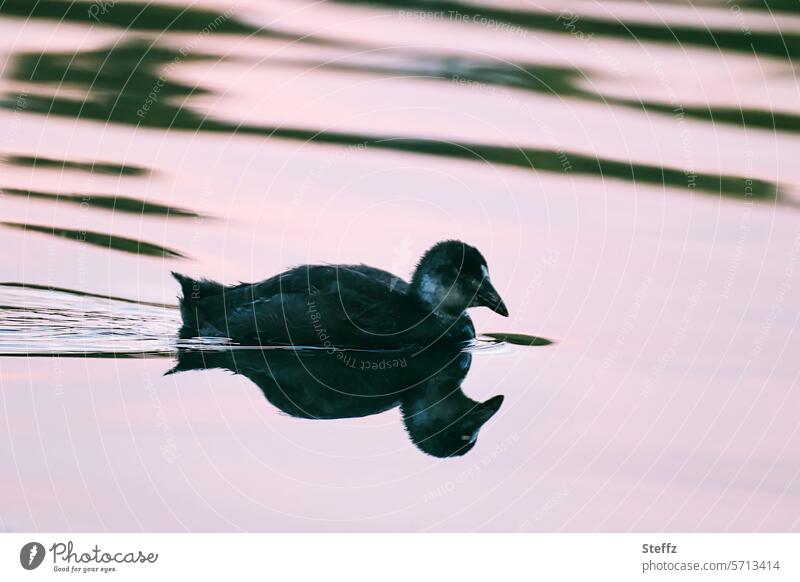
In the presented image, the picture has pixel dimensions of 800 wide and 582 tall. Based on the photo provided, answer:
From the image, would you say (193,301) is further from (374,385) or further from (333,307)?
(374,385)

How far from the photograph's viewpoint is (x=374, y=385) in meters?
8.58

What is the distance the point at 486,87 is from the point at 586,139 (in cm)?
98

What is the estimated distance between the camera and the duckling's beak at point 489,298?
9.66m

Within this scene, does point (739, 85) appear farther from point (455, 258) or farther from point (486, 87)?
point (455, 258)

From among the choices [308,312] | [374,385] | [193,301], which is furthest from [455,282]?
[193,301]

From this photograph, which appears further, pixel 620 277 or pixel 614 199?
pixel 614 199

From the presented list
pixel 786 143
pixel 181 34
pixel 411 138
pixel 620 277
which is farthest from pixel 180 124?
pixel 786 143

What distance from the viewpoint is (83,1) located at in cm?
1277

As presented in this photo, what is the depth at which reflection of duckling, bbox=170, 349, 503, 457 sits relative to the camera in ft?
26.4

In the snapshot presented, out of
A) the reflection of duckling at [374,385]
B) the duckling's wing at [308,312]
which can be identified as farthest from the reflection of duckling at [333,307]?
the reflection of duckling at [374,385]

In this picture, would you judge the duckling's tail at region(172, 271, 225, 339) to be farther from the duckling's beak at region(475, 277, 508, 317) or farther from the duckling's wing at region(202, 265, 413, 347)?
the duckling's beak at region(475, 277, 508, 317)

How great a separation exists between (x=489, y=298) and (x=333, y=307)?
1065 millimetres

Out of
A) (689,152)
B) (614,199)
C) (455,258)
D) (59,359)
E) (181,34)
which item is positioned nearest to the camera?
(59,359)

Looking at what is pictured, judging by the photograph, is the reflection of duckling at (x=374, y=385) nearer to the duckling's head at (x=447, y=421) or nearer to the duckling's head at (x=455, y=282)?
the duckling's head at (x=447, y=421)
